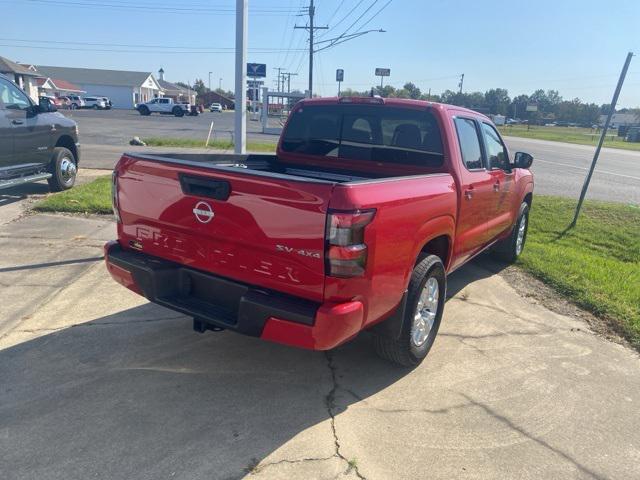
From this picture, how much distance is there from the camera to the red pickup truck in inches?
114

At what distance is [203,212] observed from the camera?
3.27 meters

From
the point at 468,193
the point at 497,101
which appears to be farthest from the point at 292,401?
the point at 497,101

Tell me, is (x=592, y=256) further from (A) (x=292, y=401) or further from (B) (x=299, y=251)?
(B) (x=299, y=251)

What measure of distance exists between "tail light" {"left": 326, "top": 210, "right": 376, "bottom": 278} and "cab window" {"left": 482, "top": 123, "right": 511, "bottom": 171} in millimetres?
2856

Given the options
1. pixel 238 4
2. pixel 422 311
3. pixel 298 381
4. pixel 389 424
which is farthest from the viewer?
pixel 238 4

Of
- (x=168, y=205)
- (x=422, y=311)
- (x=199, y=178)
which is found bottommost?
(x=422, y=311)

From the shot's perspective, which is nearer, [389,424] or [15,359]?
[389,424]

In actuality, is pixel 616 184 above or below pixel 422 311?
below

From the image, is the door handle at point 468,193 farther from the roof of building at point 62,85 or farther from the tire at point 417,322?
the roof of building at point 62,85

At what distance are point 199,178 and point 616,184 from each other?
48.7ft

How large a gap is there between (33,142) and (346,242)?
7888 mm

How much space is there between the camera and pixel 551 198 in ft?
35.5

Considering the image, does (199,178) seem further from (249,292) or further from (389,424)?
(389,424)

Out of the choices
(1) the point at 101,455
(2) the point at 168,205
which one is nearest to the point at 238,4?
(2) the point at 168,205
